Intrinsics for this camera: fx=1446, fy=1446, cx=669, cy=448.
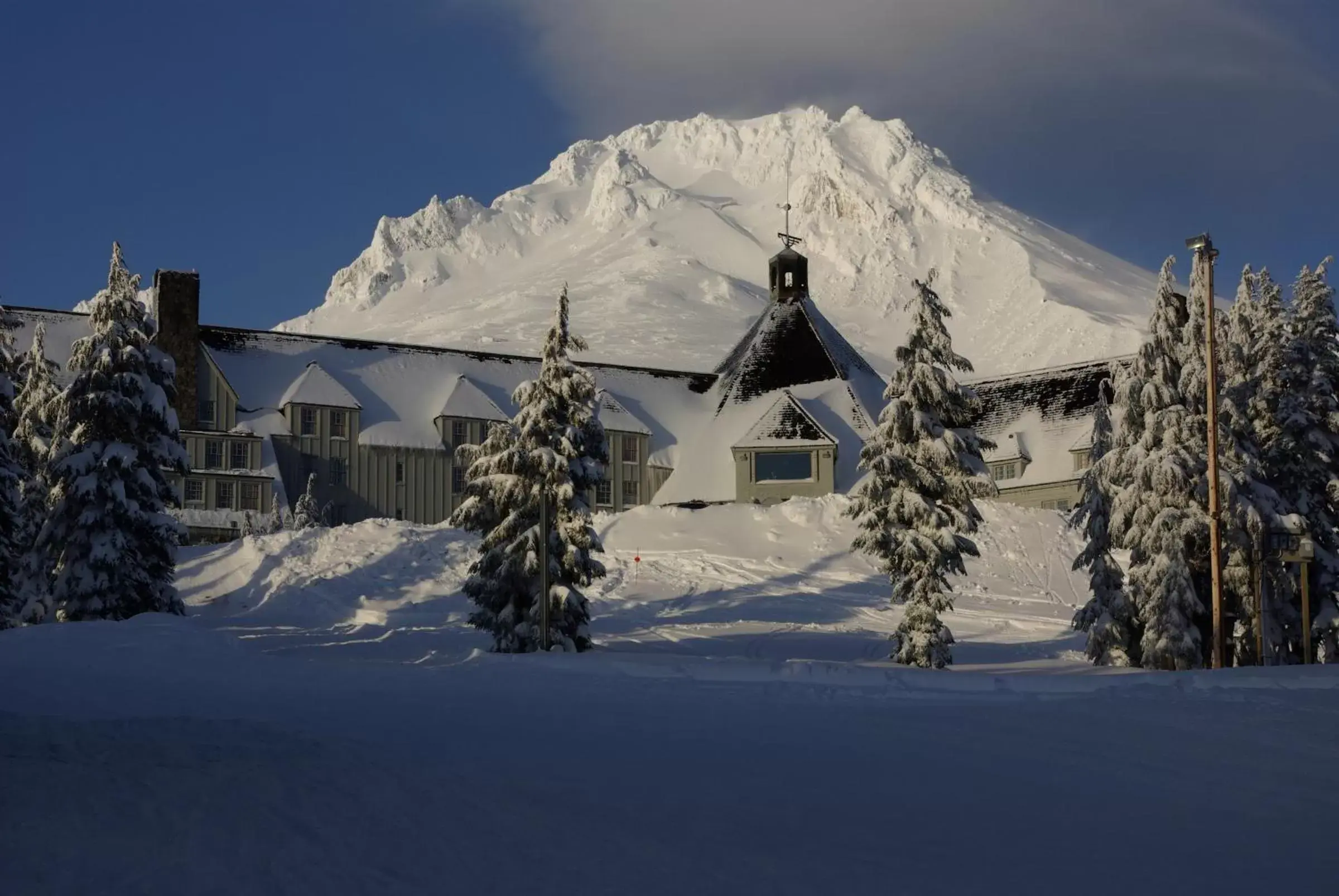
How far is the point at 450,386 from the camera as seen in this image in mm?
64062

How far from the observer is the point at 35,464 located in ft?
133

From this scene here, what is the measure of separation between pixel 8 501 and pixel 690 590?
19744mm

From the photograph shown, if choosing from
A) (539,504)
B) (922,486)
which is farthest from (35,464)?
(922,486)

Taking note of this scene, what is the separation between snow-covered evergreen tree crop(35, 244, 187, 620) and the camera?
32.3 m

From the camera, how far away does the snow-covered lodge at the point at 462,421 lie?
58.1m

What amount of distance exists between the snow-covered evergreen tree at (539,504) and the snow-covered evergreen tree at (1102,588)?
1226 cm

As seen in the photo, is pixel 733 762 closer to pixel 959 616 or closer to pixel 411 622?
pixel 411 622

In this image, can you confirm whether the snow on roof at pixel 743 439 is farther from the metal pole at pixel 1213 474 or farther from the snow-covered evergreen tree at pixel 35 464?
the metal pole at pixel 1213 474

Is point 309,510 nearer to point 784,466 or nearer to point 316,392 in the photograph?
point 316,392

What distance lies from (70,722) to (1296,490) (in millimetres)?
31900

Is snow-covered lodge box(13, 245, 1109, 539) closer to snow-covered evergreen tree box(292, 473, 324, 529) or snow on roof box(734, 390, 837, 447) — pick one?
snow on roof box(734, 390, 837, 447)

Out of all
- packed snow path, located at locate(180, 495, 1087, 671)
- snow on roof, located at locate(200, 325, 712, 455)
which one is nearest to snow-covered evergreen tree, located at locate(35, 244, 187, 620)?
packed snow path, located at locate(180, 495, 1087, 671)

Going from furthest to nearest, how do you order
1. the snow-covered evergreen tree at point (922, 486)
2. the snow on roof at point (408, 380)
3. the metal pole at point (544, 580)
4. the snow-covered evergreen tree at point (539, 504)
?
the snow on roof at point (408, 380), the snow-covered evergreen tree at point (922, 486), the snow-covered evergreen tree at point (539, 504), the metal pole at point (544, 580)

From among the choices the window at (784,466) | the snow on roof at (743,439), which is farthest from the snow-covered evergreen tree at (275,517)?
the window at (784,466)
